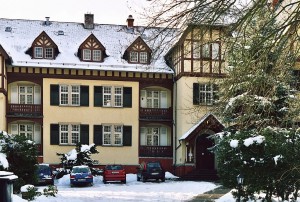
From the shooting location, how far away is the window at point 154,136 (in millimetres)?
43781

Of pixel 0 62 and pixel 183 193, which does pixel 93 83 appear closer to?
pixel 0 62

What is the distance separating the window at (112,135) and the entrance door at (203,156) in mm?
5809

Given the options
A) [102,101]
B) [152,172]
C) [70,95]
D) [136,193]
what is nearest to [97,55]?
[102,101]

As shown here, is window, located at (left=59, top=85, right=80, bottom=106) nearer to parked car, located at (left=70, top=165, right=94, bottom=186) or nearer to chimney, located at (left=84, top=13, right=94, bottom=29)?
chimney, located at (left=84, top=13, right=94, bottom=29)

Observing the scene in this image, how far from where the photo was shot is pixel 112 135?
4278cm

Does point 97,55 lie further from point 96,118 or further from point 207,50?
point 207,50

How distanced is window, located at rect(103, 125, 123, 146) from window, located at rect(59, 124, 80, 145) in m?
2.01

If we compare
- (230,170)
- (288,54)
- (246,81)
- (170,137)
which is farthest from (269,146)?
(170,137)

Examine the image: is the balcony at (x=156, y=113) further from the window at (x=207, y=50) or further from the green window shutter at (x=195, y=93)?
the window at (x=207, y=50)

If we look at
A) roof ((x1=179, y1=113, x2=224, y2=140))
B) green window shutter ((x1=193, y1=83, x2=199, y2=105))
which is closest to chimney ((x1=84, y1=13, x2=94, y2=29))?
green window shutter ((x1=193, y1=83, x2=199, y2=105))

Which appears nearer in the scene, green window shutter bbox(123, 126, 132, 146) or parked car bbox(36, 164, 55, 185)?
parked car bbox(36, 164, 55, 185)

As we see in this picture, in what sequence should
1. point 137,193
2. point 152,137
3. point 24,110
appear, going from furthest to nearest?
point 152,137
point 24,110
point 137,193

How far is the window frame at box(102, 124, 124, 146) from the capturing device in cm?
4278

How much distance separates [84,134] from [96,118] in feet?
4.82
